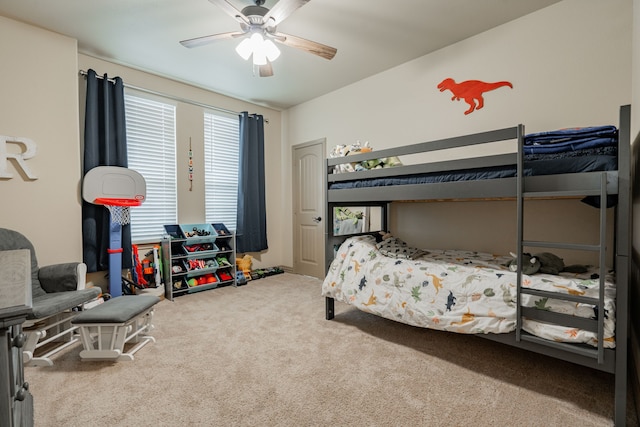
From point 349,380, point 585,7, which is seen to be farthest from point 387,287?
point 585,7

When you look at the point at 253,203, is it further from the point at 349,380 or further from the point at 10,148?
the point at 349,380

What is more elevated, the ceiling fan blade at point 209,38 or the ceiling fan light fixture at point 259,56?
the ceiling fan blade at point 209,38

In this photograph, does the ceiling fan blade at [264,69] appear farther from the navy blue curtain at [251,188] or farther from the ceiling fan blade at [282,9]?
the navy blue curtain at [251,188]

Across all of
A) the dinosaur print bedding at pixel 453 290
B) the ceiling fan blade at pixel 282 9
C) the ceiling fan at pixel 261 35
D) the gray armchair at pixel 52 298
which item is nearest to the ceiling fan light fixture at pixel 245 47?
the ceiling fan at pixel 261 35

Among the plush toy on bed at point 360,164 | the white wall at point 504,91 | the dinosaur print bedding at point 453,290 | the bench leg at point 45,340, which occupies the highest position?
the white wall at point 504,91

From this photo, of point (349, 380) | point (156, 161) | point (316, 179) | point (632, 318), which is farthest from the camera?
point (316, 179)

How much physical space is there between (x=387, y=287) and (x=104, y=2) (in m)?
3.12

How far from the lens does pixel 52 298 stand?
7.29 feet

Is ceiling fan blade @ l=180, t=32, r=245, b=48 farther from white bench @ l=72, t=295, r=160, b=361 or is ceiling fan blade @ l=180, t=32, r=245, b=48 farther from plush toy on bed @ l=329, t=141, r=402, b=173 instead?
white bench @ l=72, t=295, r=160, b=361

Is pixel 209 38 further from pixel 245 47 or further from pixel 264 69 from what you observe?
pixel 264 69

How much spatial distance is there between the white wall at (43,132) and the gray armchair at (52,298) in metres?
0.30

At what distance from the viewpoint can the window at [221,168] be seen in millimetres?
4223

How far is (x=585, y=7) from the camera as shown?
2316 millimetres

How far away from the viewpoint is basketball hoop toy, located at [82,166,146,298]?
297 centimetres
